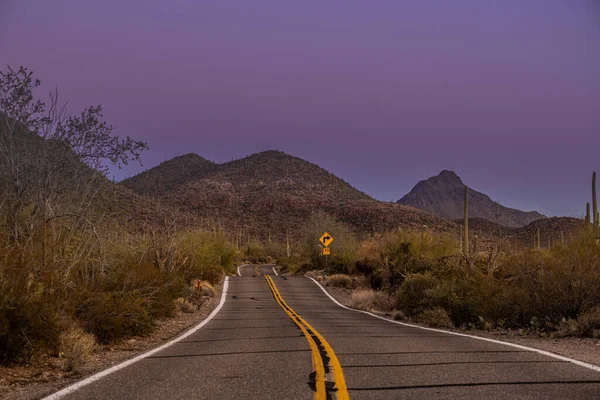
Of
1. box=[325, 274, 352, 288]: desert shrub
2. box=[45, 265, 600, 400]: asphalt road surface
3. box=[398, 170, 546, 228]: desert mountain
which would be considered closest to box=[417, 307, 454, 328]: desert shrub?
box=[45, 265, 600, 400]: asphalt road surface

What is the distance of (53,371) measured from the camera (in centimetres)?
923

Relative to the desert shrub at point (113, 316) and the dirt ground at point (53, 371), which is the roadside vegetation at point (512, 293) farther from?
the dirt ground at point (53, 371)

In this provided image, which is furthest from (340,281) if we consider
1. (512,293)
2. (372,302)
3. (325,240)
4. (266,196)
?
(266,196)

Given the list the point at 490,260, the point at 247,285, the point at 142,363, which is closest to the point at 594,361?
the point at 142,363

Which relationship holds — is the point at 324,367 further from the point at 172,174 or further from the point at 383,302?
the point at 172,174

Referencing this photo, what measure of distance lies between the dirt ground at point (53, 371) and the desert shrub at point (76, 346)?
A: 0.12 meters

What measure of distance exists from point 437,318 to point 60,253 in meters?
11.1

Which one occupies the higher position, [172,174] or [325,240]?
[172,174]

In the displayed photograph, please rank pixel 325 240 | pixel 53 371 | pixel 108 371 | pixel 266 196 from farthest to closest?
1. pixel 266 196
2. pixel 325 240
3. pixel 53 371
4. pixel 108 371

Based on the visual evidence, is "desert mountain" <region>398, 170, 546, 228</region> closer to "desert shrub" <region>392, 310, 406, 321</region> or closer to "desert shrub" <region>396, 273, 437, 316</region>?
"desert shrub" <region>396, 273, 437, 316</region>

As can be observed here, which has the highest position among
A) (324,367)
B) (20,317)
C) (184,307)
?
(20,317)

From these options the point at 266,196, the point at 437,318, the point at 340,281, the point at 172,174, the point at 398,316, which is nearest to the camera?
the point at 437,318

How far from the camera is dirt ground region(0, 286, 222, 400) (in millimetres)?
7695

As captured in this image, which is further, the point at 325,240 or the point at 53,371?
the point at 325,240
